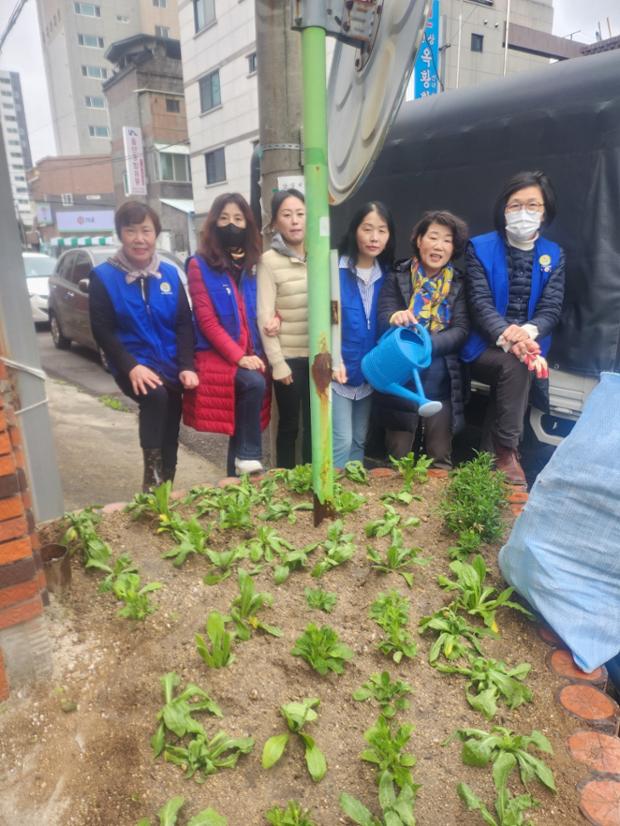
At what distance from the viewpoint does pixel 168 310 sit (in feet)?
10.3

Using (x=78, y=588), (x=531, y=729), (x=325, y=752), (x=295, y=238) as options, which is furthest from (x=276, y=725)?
(x=295, y=238)

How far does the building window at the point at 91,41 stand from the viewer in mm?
47875

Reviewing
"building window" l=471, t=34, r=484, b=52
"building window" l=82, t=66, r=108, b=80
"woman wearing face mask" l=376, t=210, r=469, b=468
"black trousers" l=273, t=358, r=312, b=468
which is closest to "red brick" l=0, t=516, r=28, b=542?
"black trousers" l=273, t=358, r=312, b=468

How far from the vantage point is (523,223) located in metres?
3.05

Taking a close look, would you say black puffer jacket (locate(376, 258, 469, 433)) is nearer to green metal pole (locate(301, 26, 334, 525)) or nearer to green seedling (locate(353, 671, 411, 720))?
green metal pole (locate(301, 26, 334, 525))

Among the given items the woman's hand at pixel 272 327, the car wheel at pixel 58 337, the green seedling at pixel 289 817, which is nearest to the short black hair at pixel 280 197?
the woman's hand at pixel 272 327

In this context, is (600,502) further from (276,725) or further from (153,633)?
(153,633)

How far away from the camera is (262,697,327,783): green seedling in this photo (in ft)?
4.88

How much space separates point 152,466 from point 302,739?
1946mm

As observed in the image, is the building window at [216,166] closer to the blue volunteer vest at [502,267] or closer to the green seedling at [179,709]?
the blue volunteer vest at [502,267]

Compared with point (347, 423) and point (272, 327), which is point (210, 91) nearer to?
point (272, 327)

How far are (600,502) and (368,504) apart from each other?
110 centimetres

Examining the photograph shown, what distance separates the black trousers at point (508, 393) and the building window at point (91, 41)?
2236 inches

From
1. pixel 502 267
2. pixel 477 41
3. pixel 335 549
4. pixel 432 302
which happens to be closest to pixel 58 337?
pixel 432 302
